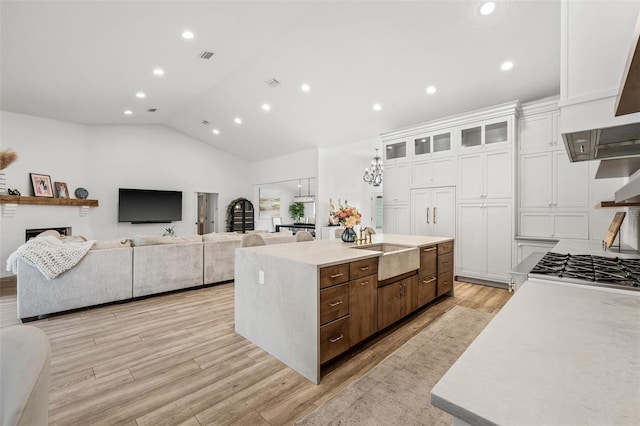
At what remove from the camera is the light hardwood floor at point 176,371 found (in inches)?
66.8

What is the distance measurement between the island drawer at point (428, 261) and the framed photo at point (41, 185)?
24.7 feet

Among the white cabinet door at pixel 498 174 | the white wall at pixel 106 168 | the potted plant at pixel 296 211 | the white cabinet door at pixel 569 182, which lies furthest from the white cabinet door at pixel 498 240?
the white wall at pixel 106 168

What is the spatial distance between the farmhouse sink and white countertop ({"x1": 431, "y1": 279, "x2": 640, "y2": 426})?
60.7 inches

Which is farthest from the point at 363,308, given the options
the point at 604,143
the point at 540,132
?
the point at 540,132

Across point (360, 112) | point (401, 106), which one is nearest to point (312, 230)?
point (360, 112)

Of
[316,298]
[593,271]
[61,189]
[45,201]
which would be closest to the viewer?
[593,271]

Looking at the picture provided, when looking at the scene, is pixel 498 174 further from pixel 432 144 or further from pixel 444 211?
pixel 432 144

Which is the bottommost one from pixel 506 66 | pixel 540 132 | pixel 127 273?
pixel 127 273

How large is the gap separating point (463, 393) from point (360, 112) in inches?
216

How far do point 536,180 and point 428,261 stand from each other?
245 cm

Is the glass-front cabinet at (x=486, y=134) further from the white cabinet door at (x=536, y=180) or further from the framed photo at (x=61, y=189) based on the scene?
the framed photo at (x=61, y=189)

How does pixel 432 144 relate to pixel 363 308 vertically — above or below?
above

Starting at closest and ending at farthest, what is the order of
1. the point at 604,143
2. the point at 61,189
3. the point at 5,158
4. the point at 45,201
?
the point at 604,143, the point at 5,158, the point at 45,201, the point at 61,189

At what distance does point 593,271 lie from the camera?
4.68ft
